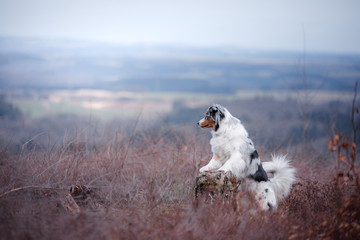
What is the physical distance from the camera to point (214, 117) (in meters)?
6.00

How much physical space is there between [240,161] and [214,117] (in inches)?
32.3

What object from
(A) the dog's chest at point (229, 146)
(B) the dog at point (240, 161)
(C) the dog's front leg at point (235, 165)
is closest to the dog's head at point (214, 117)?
(B) the dog at point (240, 161)

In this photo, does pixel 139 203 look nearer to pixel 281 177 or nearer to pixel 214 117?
pixel 214 117

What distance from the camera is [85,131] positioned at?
7840mm

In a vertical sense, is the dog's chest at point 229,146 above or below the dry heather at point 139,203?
above

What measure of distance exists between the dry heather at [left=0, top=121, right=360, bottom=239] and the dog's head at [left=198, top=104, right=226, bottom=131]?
3.90 feet

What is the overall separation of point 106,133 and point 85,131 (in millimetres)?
1028

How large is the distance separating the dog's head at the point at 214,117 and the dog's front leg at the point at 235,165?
591 millimetres

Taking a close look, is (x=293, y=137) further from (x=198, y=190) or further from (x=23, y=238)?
(x=23, y=238)

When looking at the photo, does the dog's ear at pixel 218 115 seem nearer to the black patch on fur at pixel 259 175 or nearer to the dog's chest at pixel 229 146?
the dog's chest at pixel 229 146

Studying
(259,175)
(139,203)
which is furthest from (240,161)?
(139,203)

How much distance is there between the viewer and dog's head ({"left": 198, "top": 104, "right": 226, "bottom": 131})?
235 inches

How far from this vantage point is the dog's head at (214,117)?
5980 millimetres

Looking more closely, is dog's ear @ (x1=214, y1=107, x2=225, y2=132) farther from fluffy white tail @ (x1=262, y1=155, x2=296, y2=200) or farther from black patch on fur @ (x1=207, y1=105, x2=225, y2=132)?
fluffy white tail @ (x1=262, y1=155, x2=296, y2=200)
